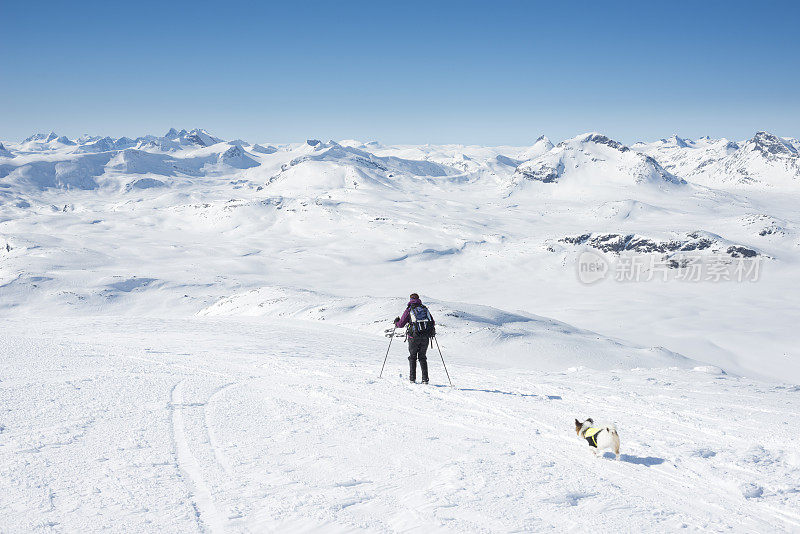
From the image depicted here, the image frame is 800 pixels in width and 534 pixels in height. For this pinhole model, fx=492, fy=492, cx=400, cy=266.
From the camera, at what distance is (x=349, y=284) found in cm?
11938

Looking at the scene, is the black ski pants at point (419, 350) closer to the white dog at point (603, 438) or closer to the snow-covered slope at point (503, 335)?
the white dog at point (603, 438)

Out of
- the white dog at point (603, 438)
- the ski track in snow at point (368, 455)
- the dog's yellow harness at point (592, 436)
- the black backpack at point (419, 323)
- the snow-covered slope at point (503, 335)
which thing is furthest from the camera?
the snow-covered slope at point (503, 335)

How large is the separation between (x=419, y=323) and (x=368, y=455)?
559 cm

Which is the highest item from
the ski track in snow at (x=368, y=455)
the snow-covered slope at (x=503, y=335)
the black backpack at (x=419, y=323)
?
the black backpack at (x=419, y=323)

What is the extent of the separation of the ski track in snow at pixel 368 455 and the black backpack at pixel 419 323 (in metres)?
1.37

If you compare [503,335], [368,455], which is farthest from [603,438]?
[503,335]

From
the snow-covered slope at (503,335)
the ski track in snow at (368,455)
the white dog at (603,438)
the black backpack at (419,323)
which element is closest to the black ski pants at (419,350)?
the black backpack at (419,323)

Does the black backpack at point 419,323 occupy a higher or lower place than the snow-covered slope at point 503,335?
higher

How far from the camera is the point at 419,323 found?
479 inches

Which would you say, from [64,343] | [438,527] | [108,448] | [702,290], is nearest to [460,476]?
[438,527]

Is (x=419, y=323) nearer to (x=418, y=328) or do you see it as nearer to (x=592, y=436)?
(x=418, y=328)

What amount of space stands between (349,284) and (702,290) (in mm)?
85976

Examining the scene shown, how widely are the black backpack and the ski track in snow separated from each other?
1.37 m

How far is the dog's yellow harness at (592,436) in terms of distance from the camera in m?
6.99
